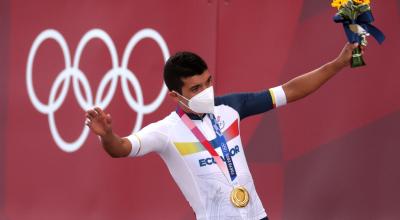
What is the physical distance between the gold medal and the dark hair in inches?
23.7

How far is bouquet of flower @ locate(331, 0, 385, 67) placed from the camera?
5391 millimetres

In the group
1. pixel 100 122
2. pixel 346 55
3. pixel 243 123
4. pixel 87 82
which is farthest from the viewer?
pixel 87 82

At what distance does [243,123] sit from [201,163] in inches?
85.3

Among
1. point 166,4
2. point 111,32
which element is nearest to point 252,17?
point 166,4

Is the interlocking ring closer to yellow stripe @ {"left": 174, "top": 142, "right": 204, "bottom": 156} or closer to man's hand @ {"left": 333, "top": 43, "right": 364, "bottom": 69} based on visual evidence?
yellow stripe @ {"left": 174, "top": 142, "right": 204, "bottom": 156}

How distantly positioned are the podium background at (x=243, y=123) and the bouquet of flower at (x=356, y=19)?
1500 mm

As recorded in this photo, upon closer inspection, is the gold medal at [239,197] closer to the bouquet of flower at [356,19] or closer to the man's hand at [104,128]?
the man's hand at [104,128]

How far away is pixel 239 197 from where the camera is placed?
17.9 feet

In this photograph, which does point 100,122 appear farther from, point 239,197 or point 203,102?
point 239,197

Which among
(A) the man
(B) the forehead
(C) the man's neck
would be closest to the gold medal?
(A) the man

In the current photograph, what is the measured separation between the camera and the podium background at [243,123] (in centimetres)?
702

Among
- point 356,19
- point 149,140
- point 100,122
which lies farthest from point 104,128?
point 356,19

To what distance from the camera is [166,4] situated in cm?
812

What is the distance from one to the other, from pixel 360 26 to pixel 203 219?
130 cm
